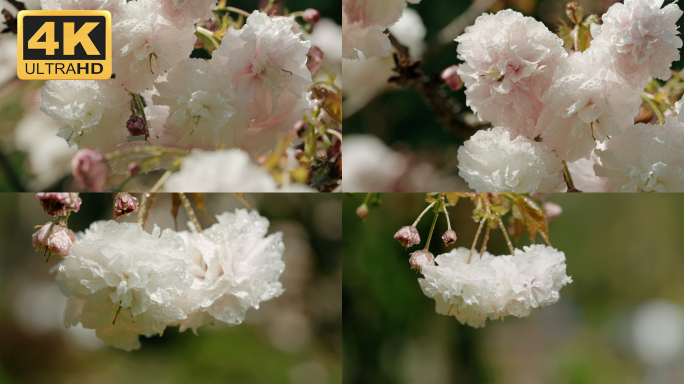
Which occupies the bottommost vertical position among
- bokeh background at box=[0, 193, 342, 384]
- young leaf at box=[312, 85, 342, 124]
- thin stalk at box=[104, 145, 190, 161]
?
bokeh background at box=[0, 193, 342, 384]

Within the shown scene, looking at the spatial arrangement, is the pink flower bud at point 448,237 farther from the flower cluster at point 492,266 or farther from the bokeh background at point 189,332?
the bokeh background at point 189,332

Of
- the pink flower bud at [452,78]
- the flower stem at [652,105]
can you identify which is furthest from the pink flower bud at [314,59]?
the flower stem at [652,105]

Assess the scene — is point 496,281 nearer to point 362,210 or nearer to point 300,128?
point 362,210

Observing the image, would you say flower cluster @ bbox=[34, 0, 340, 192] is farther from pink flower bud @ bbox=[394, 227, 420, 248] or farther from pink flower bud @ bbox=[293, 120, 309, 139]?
pink flower bud @ bbox=[394, 227, 420, 248]

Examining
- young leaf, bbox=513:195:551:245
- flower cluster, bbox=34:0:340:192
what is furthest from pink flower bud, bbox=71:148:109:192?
young leaf, bbox=513:195:551:245

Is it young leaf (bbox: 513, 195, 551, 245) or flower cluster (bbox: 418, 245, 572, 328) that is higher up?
young leaf (bbox: 513, 195, 551, 245)

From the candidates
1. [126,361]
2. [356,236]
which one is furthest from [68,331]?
[356,236]
